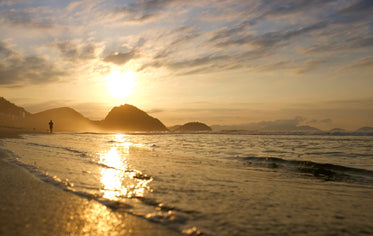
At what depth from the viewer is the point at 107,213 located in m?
4.13

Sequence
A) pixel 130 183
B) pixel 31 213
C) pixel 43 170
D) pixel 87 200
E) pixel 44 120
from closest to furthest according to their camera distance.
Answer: pixel 31 213 → pixel 87 200 → pixel 130 183 → pixel 43 170 → pixel 44 120

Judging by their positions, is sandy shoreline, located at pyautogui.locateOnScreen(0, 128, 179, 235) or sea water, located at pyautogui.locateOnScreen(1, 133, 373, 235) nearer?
sandy shoreline, located at pyautogui.locateOnScreen(0, 128, 179, 235)

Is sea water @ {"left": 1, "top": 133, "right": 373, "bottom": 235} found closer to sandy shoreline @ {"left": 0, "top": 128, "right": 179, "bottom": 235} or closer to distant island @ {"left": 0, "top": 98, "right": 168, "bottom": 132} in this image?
sandy shoreline @ {"left": 0, "top": 128, "right": 179, "bottom": 235}

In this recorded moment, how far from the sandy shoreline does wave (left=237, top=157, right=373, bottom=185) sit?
7.35 metres

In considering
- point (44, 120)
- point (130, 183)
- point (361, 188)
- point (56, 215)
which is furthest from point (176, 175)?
point (44, 120)

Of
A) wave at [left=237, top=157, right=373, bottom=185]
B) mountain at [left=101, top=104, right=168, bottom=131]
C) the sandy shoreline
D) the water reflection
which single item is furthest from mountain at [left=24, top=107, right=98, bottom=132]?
the sandy shoreline

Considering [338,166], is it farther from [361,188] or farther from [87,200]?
[87,200]

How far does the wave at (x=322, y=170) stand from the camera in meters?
8.85

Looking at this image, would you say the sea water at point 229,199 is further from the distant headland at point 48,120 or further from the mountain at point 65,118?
the mountain at point 65,118

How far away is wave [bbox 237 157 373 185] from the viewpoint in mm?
8852

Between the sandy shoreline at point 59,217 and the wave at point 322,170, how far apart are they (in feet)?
24.1

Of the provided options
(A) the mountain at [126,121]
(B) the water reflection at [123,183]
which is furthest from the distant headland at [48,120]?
(B) the water reflection at [123,183]

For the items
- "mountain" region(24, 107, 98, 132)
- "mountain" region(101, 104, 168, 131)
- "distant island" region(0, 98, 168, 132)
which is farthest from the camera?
"mountain" region(101, 104, 168, 131)

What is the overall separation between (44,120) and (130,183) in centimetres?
10354
